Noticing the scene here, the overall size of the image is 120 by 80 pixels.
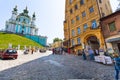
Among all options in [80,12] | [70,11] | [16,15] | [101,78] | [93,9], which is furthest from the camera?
[16,15]

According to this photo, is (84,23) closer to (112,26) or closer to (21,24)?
(112,26)

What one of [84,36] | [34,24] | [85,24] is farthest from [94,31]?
[34,24]

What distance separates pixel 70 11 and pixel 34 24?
173ft

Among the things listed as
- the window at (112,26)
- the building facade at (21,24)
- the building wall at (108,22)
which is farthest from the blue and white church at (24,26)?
the window at (112,26)

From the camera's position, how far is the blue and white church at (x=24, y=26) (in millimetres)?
69750

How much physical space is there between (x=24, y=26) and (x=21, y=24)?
2.35 metres

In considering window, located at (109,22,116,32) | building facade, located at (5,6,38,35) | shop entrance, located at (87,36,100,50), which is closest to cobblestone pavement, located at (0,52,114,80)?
window, located at (109,22,116,32)

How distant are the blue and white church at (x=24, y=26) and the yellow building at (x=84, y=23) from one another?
43.4 metres

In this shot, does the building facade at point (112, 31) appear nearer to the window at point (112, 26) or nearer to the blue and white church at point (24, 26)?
the window at point (112, 26)

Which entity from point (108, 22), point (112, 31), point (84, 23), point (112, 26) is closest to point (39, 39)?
point (84, 23)

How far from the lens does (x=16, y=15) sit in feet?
247

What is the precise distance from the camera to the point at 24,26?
249 feet

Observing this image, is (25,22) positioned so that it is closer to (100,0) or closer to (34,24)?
(34,24)

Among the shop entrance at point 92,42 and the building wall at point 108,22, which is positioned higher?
the building wall at point 108,22
